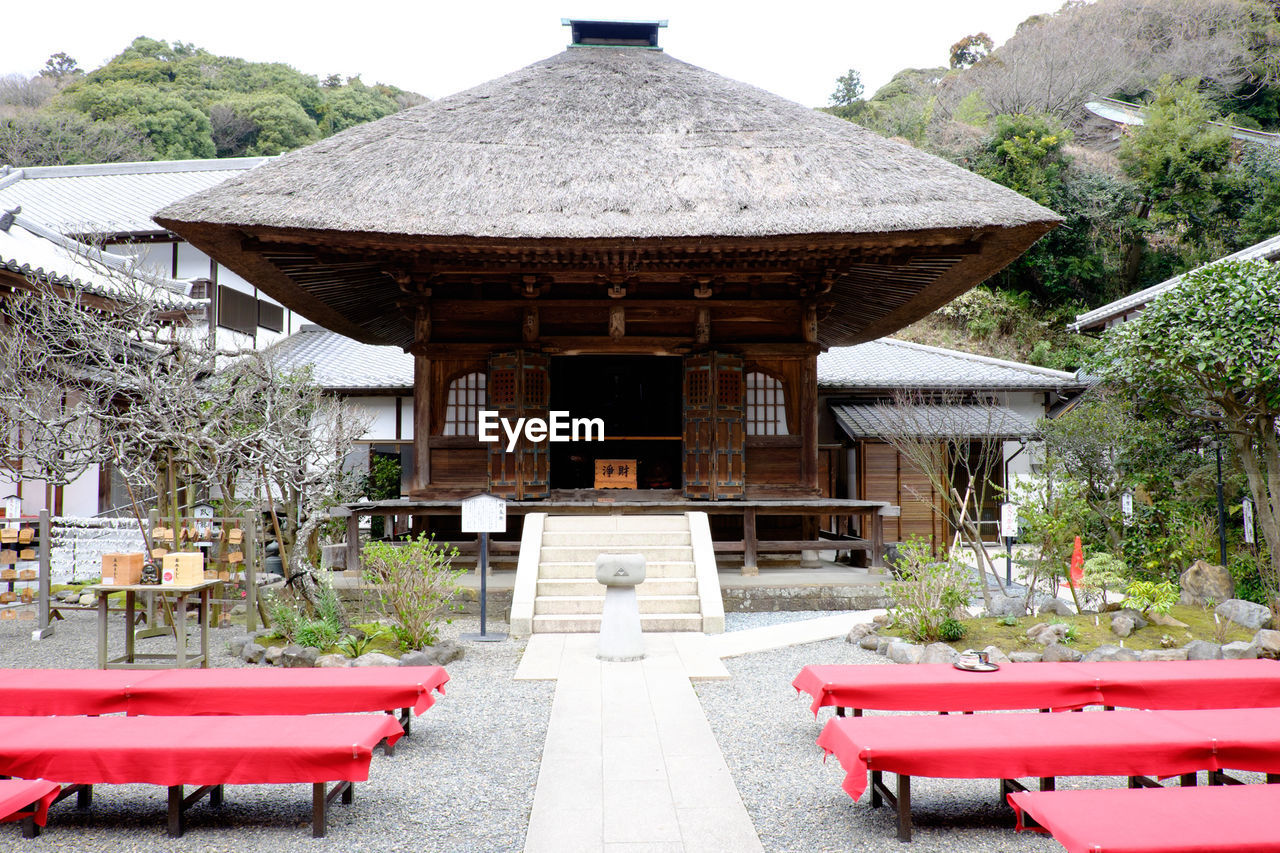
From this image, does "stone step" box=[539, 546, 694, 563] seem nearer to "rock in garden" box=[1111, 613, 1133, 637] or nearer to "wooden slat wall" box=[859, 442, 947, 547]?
"rock in garden" box=[1111, 613, 1133, 637]

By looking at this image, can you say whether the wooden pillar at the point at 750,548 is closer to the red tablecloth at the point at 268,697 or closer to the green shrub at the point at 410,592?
the green shrub at the point at 410,592

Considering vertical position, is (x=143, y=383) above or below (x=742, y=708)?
above

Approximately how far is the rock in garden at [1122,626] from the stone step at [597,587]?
3536 millimetres

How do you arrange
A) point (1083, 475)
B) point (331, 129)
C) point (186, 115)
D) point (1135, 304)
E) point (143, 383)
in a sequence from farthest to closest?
point (331, 129) → point (186, 115) → point (1135, 304) → point (1083, 475) → point (143, 383)

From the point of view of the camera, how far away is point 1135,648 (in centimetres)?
632

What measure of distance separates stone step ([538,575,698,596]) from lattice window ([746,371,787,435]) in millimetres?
3228

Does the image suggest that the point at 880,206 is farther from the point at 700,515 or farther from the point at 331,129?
the point at 331,129

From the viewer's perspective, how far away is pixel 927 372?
52.3ft

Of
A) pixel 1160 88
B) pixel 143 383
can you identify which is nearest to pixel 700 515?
pixel 143 383

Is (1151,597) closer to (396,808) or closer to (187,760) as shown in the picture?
(396,808)

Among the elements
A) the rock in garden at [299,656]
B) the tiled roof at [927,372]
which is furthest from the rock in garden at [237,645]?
the tiled roof at [927,372]

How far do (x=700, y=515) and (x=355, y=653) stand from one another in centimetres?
417

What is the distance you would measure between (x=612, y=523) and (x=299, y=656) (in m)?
3.98

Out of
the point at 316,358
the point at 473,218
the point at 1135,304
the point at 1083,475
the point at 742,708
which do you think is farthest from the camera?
the point at 316,358
